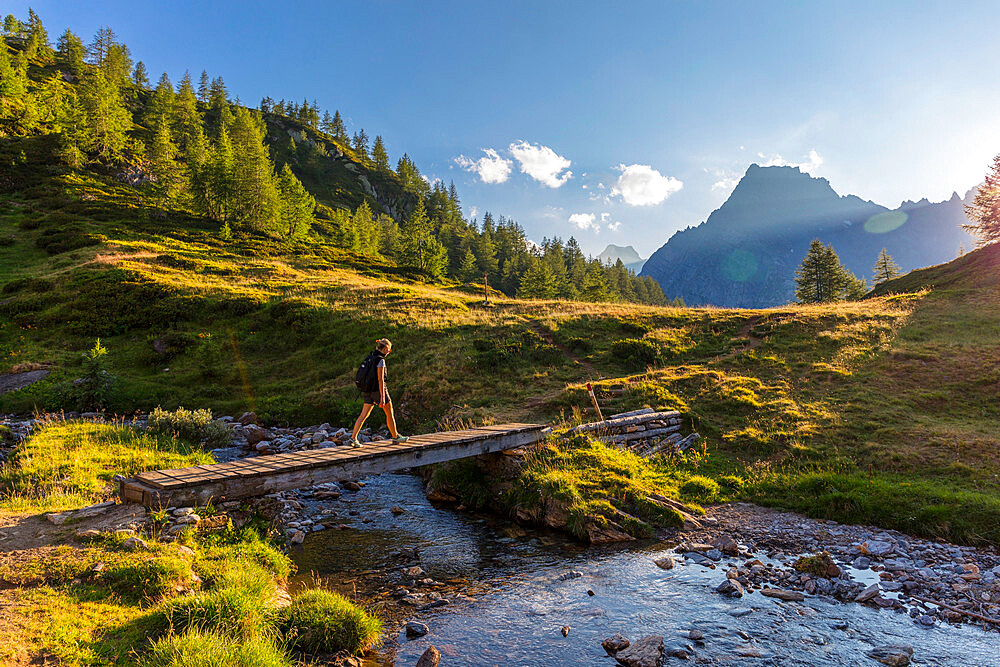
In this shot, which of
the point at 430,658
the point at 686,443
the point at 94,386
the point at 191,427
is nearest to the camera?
the point at 430,658

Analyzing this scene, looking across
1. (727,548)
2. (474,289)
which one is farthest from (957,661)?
(474,289)

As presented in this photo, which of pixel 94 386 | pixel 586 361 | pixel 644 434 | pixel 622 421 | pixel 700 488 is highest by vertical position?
pixel 586 361

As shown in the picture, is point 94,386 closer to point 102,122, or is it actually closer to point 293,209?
point 293,209

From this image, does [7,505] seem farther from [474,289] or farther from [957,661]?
[474,289]

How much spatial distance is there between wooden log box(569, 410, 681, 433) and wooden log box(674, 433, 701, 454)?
40.8 inches

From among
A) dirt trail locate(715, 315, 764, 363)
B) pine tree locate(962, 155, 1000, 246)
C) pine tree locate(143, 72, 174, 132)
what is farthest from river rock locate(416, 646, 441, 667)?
pine tree locate(143, 72, 174, 132)

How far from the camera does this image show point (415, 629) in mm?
7836

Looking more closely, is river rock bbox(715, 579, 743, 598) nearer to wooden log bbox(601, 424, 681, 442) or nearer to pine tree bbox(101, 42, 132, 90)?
wooden log bbox(601, 424, 681, 442)

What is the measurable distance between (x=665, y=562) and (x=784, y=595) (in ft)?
7.61

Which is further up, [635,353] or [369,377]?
[635,353]

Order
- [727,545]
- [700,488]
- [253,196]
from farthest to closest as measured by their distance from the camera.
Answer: [253,196]
[700,488]
[727,545]

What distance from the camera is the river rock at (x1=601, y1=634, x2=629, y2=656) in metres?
7.30

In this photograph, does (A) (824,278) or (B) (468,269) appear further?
(B) (468,269)

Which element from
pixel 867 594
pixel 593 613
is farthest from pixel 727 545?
pixel 593 613
